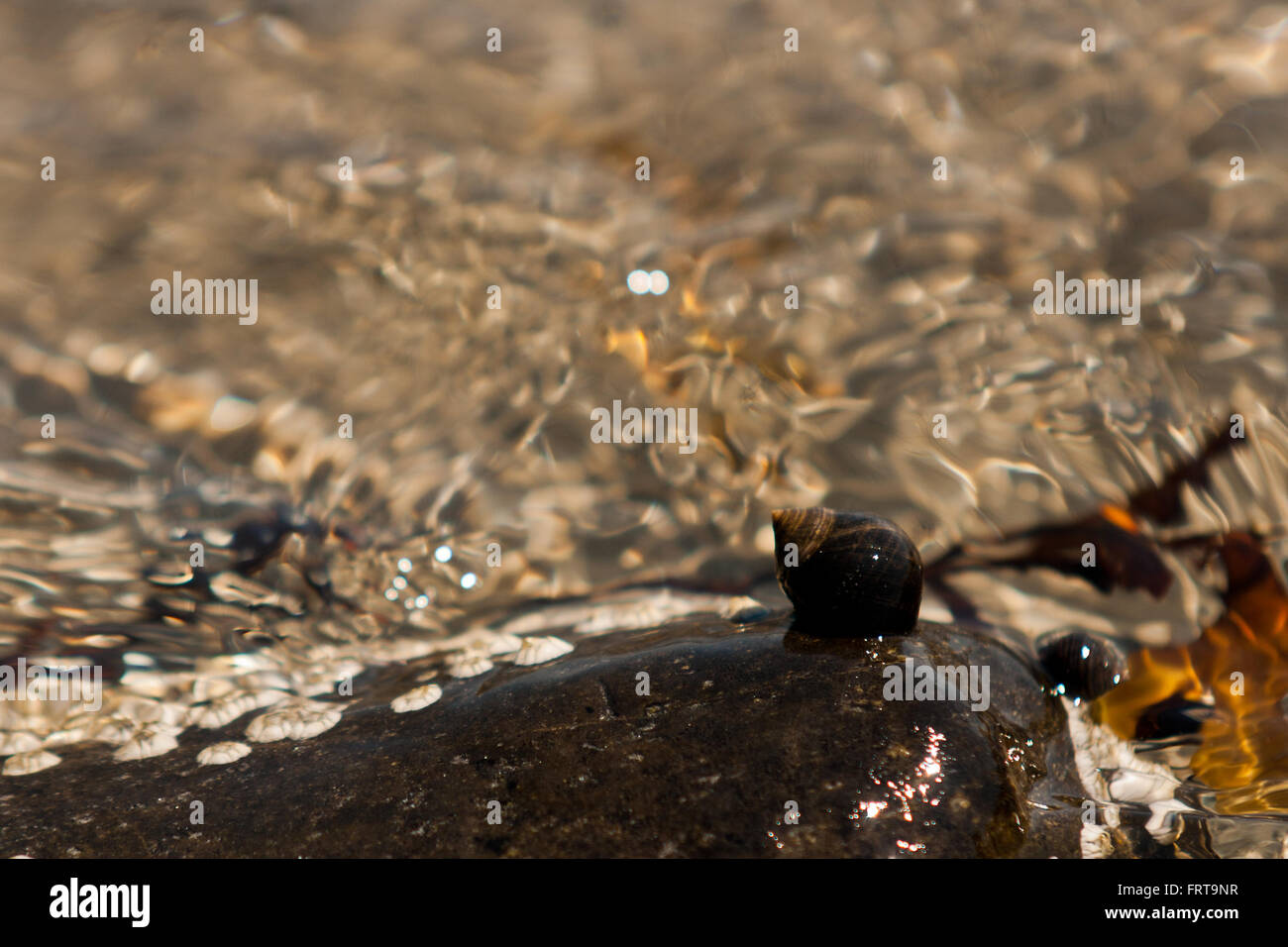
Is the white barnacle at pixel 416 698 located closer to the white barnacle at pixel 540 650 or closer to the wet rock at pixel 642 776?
the wet rock at pixel 642 776

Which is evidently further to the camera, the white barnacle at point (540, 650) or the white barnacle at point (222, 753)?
the white barnacle at point (540, 650)

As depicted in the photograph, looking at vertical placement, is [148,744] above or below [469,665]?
below

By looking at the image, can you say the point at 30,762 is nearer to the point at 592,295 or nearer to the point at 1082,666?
the point at 592,295

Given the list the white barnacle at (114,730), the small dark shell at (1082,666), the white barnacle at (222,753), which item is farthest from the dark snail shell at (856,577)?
the white barnacle at (114,730)

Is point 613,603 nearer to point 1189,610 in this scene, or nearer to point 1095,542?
point 1095,542

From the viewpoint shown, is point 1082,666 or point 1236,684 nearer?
point 1082,666

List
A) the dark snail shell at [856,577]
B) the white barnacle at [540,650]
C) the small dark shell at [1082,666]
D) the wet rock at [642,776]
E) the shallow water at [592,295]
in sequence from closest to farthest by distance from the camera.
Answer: the wet rock at [642,776] < the dark snail shell at [856,577] < the small dark shell at [1082,666] < the white barnacle at [540,650] < the shallow water at [592,295]

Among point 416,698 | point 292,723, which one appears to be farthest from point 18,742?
point 416,698
